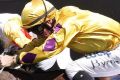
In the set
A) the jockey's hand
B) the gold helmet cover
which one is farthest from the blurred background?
the jockey's hand

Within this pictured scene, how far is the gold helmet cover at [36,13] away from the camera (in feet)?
20.0

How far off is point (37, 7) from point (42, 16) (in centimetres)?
11

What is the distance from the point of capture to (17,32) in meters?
7.46

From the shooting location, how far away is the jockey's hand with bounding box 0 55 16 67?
19.2 ft

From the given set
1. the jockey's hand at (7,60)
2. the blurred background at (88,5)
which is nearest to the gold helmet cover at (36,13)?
the jockey's hand at (7,60)

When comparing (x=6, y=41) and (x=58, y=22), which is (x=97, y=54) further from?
(x=6, y=41)

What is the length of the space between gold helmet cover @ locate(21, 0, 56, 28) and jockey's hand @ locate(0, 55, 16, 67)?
407 millimetres

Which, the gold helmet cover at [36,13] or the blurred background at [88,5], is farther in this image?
the blurred background at [88,5]

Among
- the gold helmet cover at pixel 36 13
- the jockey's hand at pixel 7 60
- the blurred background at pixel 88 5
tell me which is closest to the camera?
the jockey's hand at pixel 7 60

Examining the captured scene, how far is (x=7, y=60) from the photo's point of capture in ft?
19.4

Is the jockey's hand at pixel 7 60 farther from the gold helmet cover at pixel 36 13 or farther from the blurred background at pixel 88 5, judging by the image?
the blurred background at pixel 88 5

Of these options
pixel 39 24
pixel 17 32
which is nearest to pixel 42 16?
pixel 39 24

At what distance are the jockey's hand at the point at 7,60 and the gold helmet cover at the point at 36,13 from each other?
1.34ft

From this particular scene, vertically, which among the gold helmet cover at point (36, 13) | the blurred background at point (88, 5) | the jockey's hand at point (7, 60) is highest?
the gold helmet cover at point (36, 13)
